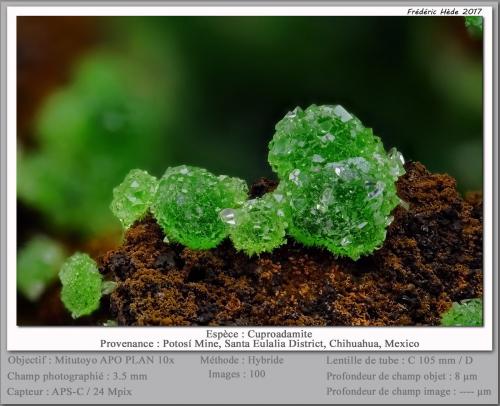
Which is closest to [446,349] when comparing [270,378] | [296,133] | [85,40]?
[270,378]

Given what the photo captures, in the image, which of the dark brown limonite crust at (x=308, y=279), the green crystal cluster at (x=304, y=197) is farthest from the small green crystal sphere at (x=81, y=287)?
the green crystal cluster at (x=304, y=197)

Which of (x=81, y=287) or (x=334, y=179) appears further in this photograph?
(x=81, y=287)

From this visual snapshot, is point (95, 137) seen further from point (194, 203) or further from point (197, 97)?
point (194, 203)

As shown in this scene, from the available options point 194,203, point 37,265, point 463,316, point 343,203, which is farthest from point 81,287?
point 463,316

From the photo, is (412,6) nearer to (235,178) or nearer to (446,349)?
(235,178)

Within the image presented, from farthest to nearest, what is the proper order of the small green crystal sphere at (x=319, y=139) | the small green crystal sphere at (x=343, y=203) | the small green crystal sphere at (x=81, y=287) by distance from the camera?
the small green crystal sphere at (x=81, y=287), the small green crystal sphere at (x=319, y=139), the small green crystal sphere at (x=343, y=203)

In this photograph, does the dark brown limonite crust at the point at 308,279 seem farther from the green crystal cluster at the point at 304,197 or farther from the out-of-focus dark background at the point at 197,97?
the out-of-focus dark background at the point at 197,97
